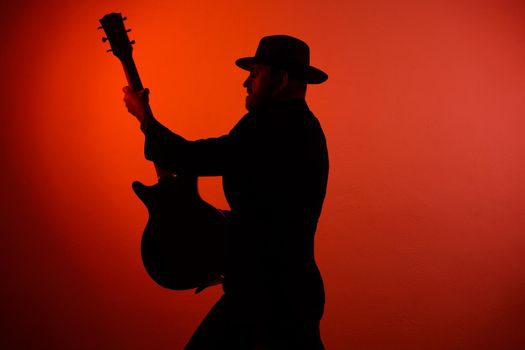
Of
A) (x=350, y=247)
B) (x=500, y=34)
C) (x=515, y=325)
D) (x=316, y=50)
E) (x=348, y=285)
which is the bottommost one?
(x=515, y=325)

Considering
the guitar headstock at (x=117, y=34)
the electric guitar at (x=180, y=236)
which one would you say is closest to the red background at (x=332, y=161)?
the guitar headstock at (x=117, y=34)

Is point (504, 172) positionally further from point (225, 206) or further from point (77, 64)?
point (77, 64)

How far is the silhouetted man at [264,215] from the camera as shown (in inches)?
45.9

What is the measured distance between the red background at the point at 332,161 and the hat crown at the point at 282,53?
93cm

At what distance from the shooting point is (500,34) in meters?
2.22

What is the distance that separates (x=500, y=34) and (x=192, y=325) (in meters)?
2.25

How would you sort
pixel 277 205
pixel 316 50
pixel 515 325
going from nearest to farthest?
1. pixel 277 205
2. pixel 316 50
3. pixel 515 325

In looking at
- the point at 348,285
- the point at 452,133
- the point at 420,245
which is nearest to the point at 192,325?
the point at 348,285

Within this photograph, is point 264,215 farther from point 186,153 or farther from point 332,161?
point 332,161

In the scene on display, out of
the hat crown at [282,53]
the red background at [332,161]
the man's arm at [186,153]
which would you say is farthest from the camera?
the red background at [332,161]

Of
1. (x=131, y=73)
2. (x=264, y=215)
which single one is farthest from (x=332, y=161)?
(x=131, y=73)

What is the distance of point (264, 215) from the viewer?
46.9 inches

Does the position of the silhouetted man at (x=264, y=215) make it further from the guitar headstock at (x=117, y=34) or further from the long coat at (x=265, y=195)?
the guitar headstock at (x=117, y=34)

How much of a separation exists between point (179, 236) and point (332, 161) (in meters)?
1.22
